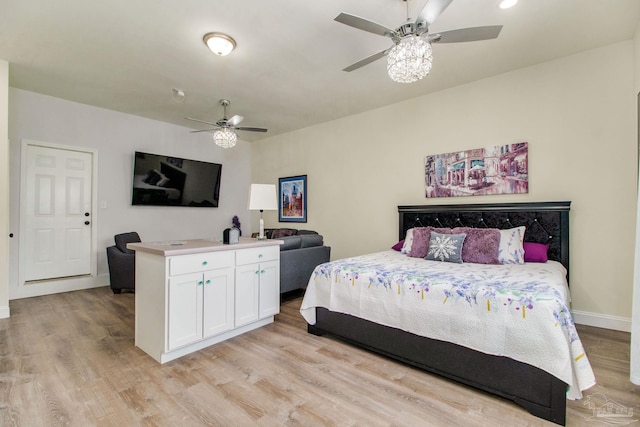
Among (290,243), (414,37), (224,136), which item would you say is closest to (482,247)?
(414,37)

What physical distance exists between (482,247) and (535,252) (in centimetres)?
55

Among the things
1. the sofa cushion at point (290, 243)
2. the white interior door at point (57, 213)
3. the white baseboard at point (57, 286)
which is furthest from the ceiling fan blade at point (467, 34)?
the white baseboard at point (57, 286)

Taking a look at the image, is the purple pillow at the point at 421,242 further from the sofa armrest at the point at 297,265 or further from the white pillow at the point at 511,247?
the sofa armrest at the point at 297,265

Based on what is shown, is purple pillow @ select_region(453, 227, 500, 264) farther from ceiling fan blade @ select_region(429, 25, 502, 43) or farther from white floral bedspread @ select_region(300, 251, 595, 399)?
ceiling fan blade @ select_region(429, 25, 502, 43)

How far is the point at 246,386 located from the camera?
2053mm

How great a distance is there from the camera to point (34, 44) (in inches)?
119

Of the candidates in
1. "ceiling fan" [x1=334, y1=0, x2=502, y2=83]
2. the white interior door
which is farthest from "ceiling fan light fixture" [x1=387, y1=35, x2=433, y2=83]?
the white interior door

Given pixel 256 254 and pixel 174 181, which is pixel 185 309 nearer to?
pixel 256 254

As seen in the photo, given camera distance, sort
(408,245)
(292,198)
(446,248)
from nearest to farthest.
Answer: (446,248), (408,245), (292,198)

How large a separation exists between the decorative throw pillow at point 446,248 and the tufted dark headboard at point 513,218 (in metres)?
0.68

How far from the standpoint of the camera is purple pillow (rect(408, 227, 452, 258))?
11.2 ft

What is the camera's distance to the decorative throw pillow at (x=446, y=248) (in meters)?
3.09

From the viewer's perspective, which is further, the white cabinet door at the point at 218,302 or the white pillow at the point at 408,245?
the white pillow at the point at 408,245

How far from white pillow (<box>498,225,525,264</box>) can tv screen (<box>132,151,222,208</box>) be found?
5.14 meters
